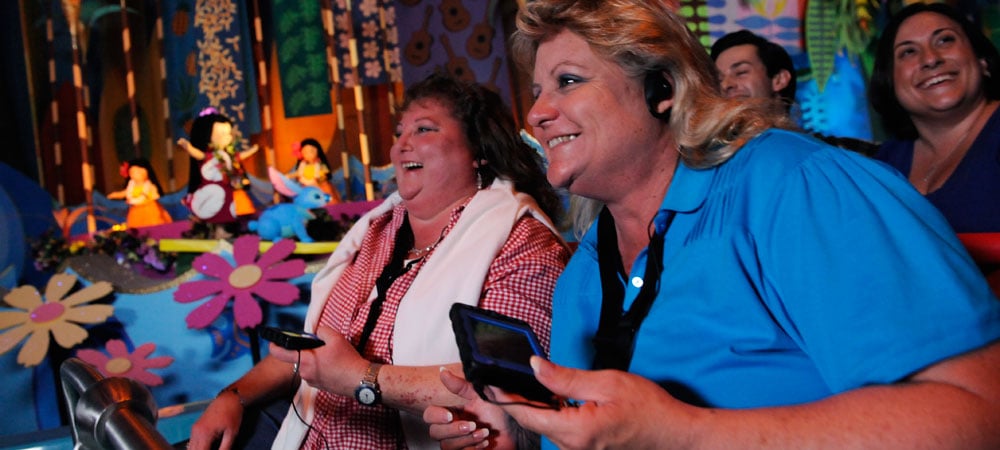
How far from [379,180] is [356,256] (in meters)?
4.33

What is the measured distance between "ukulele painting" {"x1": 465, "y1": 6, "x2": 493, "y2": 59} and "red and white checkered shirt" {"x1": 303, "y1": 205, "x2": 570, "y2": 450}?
463cm

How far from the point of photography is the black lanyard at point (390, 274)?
1.95m

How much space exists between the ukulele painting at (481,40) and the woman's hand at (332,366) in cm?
502

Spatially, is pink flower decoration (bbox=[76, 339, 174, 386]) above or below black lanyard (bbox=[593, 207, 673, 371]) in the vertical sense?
below

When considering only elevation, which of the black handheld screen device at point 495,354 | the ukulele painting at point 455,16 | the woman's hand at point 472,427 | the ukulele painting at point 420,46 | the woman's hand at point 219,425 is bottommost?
the woman's hand at point 219,425

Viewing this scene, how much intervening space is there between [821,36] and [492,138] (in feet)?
15.4

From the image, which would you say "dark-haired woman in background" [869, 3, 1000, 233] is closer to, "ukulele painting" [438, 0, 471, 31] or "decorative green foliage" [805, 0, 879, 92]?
"decorative green foliage" [805, 0, 879, 92]

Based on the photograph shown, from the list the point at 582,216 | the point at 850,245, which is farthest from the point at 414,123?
the point at 850,245

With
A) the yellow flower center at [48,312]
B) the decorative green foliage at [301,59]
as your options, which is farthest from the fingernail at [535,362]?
the decorative green foliage at [301,59]

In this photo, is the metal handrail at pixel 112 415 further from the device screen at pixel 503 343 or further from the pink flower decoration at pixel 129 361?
the pink flower decoration at pixel 129 361

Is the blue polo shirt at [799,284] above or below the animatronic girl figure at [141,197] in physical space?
above

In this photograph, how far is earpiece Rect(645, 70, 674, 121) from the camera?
1229mm

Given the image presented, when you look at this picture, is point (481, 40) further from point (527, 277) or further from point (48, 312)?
point (527, 277)

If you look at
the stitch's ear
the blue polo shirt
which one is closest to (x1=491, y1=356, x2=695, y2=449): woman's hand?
the blue polo shirt
